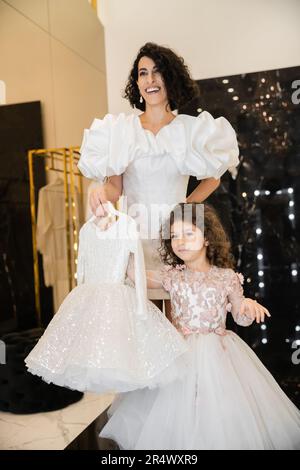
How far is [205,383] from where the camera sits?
53.4 inches

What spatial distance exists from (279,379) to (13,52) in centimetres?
171

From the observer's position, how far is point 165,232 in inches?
60.3

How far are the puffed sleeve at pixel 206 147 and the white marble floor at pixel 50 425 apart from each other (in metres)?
1.03

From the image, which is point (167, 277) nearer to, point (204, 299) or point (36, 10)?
point (204, 299)

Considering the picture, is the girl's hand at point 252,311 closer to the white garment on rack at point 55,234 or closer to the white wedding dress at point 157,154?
the white wedding dress at point 157,154

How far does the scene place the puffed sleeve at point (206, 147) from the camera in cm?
149

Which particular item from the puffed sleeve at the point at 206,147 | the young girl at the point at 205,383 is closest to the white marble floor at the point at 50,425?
the young girl at the point at 205,383

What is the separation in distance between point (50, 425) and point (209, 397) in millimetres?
779

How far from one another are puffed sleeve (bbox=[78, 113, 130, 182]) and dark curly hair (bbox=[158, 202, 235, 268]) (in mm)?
224

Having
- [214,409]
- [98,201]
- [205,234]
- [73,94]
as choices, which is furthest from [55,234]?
[214,409]

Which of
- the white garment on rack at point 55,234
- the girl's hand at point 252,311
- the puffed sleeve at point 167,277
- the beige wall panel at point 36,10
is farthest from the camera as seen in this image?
the white garment on rack at point 55,234

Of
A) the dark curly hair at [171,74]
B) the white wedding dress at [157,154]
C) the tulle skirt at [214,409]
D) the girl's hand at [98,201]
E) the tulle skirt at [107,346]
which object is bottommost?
the tulle skirt at [214,409]

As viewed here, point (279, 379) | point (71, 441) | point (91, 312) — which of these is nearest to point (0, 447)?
point (71, 441)
